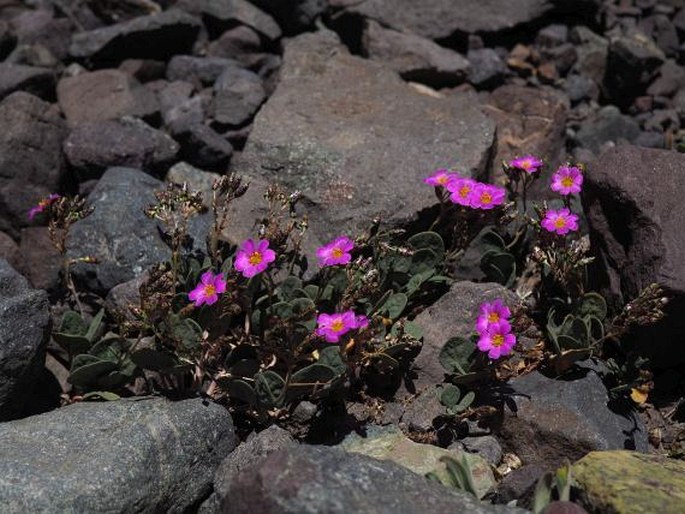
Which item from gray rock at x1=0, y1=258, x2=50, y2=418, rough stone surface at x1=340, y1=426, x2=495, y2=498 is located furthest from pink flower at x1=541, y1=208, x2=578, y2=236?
gray rock at x1=0, y1=258, x2=50, y2=418

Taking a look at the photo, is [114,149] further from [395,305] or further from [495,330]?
[495,330]

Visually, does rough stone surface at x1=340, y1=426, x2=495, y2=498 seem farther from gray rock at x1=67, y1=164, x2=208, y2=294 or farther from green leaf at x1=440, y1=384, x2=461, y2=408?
gray rock at x1=67, y1=164, x2=208, y2=294

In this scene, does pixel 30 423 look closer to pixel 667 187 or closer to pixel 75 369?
pixel 75 369

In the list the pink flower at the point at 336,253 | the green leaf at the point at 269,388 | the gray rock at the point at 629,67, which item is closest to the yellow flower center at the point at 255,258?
the pink flower at the point at 336,253

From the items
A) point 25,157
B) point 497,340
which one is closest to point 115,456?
point 497,340

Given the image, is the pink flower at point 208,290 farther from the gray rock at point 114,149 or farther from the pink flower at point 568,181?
the pink flower at point 568,181

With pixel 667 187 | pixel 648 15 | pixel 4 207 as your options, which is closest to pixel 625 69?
pixel 648 15

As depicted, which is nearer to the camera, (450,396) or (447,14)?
(450,396)
